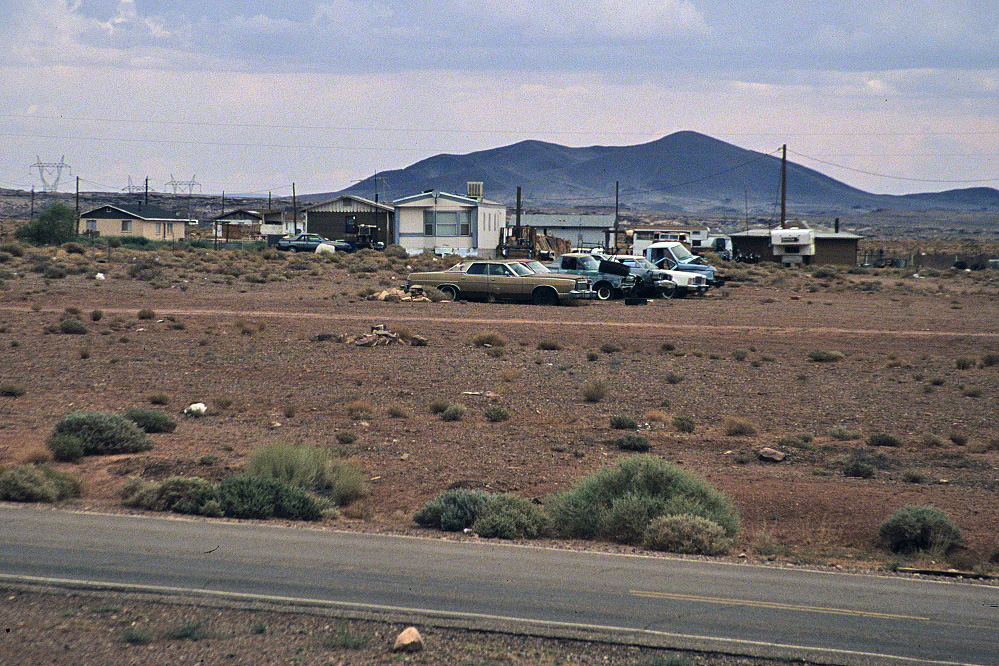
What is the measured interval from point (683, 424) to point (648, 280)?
19.9 meters

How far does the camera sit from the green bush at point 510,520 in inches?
377

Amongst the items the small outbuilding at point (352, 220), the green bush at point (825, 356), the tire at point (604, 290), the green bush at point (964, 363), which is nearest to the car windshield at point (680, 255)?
the tire at point (604, 290)

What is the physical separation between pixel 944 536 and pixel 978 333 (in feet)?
60.1

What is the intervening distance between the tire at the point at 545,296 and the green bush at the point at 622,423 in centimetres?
1670

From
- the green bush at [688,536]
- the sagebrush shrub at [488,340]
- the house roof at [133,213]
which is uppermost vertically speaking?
the house roof at [133,213]

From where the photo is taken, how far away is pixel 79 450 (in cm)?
1252

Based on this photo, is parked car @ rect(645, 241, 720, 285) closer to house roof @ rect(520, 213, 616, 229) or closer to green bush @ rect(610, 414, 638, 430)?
green bush @ rect(610, 414, 638, 430)

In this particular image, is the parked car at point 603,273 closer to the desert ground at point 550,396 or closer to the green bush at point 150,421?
the desert ground at point 550,396

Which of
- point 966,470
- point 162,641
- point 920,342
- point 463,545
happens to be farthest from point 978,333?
point 162,641

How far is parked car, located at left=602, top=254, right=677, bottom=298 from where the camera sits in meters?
34.0

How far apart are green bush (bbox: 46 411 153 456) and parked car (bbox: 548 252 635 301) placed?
22.4 meters

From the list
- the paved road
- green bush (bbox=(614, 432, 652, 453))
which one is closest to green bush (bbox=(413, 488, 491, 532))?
the paved road

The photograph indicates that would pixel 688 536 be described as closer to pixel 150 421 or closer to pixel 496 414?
pixel 496 414

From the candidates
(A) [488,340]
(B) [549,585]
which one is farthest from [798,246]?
(B) [549,585]
